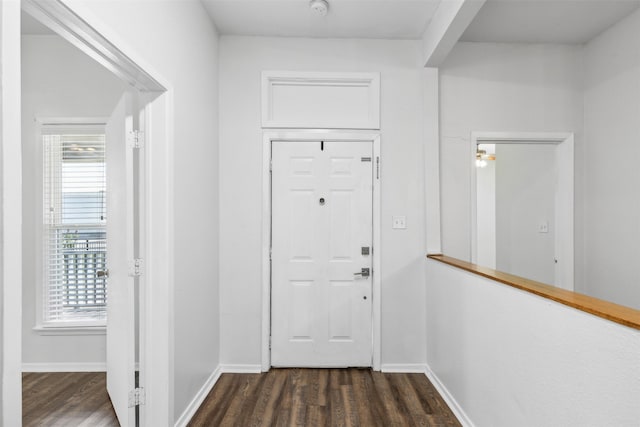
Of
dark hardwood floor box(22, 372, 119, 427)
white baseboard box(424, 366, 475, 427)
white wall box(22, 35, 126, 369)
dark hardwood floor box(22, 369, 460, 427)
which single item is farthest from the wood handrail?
white wall box(22, 35, 126, 369)

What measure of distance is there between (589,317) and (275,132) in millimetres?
2445

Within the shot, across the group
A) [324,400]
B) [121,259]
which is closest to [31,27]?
[121,259]

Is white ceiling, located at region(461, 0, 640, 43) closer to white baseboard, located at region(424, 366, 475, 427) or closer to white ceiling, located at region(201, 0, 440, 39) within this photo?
white ceiling, located at region(201, 0, 440, 39)

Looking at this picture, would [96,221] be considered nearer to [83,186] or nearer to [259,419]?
[83,186]

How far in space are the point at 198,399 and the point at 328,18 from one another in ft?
9.77

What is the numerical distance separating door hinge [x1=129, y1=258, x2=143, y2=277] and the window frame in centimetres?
143

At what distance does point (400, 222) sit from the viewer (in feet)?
9.70

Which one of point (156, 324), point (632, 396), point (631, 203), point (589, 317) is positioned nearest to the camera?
point (632, 396)

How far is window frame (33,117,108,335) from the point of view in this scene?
2865mm

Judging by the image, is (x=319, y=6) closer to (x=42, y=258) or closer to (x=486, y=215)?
(x=42, y=258)

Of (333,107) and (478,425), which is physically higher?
(333,107)

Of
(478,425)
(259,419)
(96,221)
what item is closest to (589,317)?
(478,425)

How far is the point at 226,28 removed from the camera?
284 cm

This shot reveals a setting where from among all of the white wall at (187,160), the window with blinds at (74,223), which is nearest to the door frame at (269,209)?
the white wall at (187,160)
